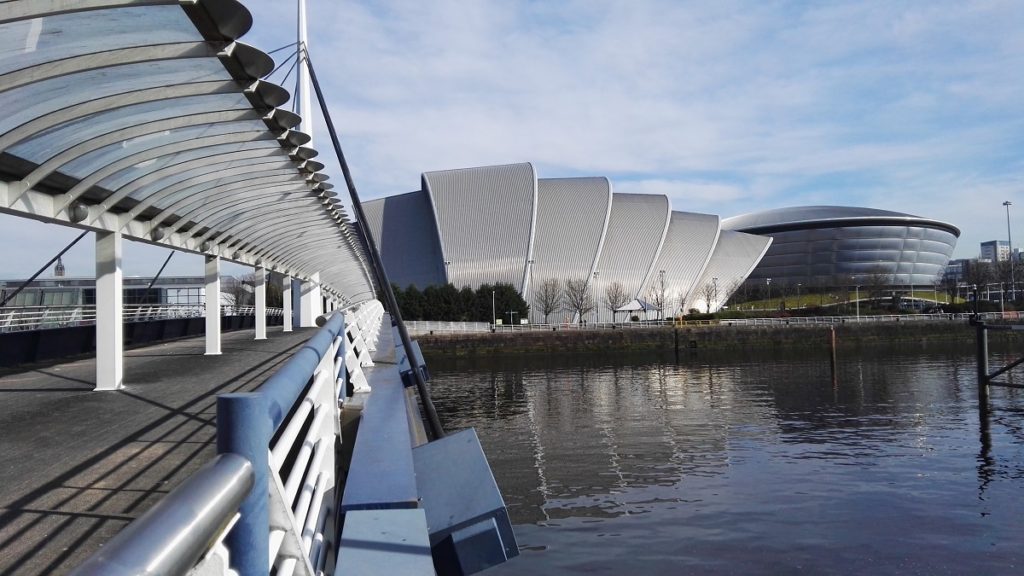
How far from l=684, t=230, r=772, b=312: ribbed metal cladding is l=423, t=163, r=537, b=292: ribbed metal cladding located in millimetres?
19917

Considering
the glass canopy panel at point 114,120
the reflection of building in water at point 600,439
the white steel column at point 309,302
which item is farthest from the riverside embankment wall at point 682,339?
the glass canopy panel at point 114,120

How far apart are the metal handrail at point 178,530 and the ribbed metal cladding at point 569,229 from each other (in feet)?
261

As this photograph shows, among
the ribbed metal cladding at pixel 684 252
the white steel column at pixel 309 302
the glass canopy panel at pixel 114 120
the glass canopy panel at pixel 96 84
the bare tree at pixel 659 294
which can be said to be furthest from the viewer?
the ribbed metal cladding at pixel 684 252

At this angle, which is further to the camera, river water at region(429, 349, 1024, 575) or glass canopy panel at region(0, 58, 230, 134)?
river water at region(429, 349, 1024, 575)

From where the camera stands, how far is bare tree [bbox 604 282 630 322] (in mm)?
79562

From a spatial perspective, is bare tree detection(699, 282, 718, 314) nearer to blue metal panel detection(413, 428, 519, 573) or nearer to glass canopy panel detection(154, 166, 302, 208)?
glass canopy panel detection(154, 166, 302, 208)

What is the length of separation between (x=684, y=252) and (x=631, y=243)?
23.1 ft

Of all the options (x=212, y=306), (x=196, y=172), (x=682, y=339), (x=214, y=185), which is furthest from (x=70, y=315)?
(x=682, y=339)

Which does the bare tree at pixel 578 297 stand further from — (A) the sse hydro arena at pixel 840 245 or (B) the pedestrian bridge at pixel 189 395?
(B) the pedestrian bridge at pixel 189 395

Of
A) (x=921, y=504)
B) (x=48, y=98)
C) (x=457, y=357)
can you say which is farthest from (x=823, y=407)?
(x=457, y=357)

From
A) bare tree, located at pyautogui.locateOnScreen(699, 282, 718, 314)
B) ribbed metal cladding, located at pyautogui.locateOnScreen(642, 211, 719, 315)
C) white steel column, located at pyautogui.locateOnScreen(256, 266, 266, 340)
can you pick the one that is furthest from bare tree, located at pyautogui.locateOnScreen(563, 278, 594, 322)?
white steel column, located at pyautogui.locateOnScreen(256, 266, 266, 340)

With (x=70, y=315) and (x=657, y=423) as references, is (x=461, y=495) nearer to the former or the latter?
(x=657, y=423)

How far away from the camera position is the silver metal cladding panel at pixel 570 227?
8131 centimetres

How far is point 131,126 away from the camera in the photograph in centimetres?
671
